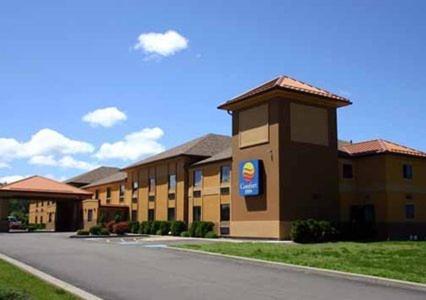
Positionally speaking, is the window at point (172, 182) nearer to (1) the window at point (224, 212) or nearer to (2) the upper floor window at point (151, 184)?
(2) the upper floor window at point (151, 184)

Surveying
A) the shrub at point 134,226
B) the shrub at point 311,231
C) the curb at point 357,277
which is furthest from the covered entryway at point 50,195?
the curb at point 357,277

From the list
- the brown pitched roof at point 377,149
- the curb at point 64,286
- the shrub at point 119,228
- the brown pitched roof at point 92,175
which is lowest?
the curb at point 64,286

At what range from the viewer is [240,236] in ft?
123

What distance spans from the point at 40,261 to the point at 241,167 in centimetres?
2083

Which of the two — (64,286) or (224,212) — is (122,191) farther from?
(64,286)

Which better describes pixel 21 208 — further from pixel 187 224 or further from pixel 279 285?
pixel 279 285

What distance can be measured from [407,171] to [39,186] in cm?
3950

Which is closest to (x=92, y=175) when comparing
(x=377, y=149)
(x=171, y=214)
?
A: (x=171, y=214)

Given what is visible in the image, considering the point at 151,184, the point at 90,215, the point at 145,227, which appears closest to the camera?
the point at 145,227

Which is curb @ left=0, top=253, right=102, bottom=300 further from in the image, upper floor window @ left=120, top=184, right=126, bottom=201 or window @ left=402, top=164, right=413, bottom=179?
upper floor window @ left=120, top=184, right=126, bottom=201

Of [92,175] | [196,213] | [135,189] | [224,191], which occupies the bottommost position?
[196,213]

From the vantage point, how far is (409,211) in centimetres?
3912

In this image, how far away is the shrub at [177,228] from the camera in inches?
1774

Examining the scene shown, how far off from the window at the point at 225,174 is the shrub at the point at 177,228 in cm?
591
